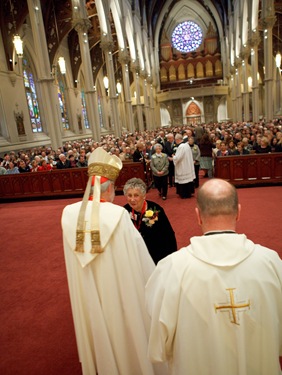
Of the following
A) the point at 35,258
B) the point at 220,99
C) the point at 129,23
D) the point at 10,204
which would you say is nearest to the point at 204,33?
the point at 220,99

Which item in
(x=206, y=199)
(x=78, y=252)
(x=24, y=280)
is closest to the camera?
(x=206, y=199)

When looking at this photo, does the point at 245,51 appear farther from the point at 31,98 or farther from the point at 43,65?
the point at 43,65

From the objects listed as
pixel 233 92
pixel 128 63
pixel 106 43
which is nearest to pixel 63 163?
pixel 106 43

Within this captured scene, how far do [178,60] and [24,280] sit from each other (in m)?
46.4

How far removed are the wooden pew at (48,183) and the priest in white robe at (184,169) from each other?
1766 mm

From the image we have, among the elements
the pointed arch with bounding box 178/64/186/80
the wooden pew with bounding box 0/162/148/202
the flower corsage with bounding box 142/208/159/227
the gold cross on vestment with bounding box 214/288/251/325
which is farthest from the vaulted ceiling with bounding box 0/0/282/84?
the gold cross on vestment with bounding box 214/288/251/325

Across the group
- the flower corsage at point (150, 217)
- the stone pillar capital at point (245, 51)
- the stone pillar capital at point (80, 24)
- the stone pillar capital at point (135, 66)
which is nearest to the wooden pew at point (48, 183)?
the flower corsage at point (150, 217)

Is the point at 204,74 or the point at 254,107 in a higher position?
the point at 204,74

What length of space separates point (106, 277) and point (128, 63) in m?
28.6

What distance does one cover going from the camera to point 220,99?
42250 mm

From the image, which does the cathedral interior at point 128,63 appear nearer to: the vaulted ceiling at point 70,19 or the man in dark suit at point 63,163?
the vaulted ceiling at point 70,19

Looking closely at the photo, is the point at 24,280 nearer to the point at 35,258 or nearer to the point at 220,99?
the point at 35,258

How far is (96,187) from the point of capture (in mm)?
2092

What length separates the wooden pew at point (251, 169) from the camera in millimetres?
8648
